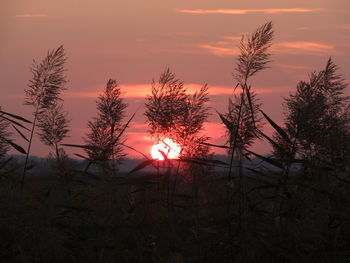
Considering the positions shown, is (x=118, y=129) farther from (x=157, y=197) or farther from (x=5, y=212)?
(x=5, y=212)

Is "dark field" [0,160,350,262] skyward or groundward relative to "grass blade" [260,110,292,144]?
groundward

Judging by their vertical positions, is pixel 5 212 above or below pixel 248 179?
below

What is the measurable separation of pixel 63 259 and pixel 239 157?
1.40 meters

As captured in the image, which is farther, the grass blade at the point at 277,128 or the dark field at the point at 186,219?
the grass blade at the point at 277,128

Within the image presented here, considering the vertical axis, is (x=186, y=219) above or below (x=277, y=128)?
below

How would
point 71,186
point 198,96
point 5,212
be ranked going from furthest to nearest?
point 198,96
point 71,186
point 5,212

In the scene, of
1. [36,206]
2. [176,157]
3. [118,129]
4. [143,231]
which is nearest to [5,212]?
[36,206]

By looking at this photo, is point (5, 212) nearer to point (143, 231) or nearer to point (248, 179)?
point (143, 231)

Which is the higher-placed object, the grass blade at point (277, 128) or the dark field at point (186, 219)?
the grass blade at point (277, 128)

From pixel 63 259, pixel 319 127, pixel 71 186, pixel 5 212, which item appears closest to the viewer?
pixel 5 212

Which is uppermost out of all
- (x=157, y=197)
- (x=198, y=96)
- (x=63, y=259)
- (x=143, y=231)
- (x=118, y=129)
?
(x=198, y=96)

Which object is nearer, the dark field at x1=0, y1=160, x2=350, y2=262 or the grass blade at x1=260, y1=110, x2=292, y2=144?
the dark field at x1=0, y1=160, x2=350, y2=262

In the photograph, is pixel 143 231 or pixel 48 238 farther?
pixel 143 231

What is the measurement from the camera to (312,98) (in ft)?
12.8
